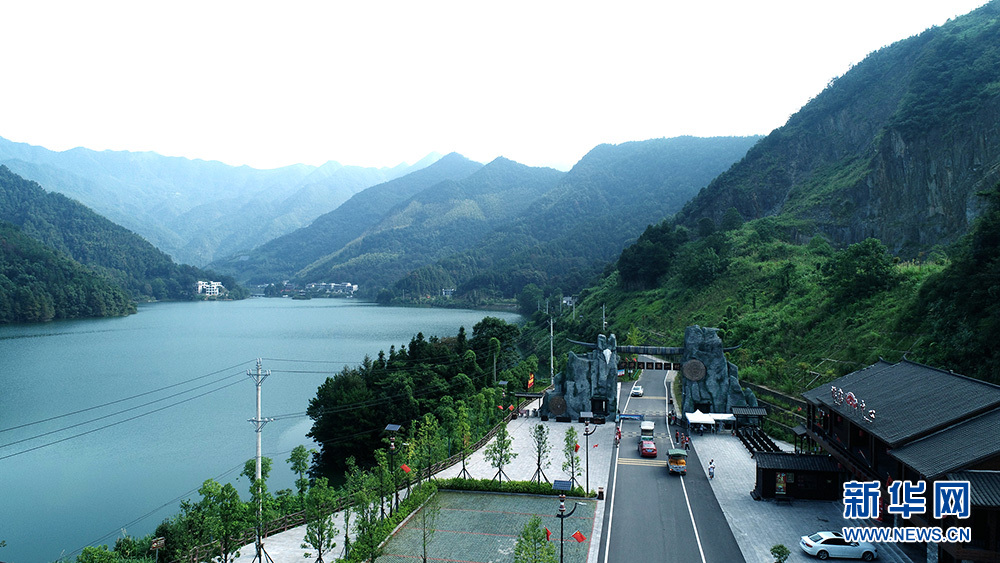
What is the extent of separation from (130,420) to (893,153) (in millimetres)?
70008

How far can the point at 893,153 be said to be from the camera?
2219 inches

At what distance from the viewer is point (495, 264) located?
18200 cm

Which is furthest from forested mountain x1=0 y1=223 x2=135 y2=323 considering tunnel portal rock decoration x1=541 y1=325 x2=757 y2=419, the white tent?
the white tent

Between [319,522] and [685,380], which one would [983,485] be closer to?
[319,522]

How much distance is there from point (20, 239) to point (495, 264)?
11583 centimetres

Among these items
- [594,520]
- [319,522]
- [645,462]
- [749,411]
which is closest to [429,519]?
[319,522]

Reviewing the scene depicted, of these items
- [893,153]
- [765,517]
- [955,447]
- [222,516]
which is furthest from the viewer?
[893,153]

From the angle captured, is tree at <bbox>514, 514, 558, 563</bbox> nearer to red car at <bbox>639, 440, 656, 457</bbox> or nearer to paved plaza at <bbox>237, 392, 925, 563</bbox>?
paved plaza at <bbox>237, 392, 925, 563</bbox>

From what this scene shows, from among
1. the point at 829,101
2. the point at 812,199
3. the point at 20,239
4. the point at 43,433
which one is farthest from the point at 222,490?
the point at 20,239

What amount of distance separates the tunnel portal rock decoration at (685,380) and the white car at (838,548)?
15259 mm

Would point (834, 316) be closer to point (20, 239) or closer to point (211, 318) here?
point (211, 318)

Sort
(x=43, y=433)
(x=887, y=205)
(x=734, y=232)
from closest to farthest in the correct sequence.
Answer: (x=43, y=433) < (x=887, y=205) < (x=734, y=232)

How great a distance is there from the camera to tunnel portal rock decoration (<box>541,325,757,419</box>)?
103 feet

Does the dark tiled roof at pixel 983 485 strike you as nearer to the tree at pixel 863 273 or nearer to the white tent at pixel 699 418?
the white tent at pixel 699 418
